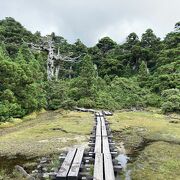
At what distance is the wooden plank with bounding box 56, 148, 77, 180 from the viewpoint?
8.50 m

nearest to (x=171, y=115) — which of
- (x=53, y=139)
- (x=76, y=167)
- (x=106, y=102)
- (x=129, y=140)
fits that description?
(x=106, y=102)

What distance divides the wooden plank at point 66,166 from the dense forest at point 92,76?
13.3 m

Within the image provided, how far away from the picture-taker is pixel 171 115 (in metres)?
29.5

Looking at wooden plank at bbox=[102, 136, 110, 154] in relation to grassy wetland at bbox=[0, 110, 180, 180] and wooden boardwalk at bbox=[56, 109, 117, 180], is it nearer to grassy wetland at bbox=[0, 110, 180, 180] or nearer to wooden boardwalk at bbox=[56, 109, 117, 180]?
wooden boardwalk at bbox=[56, 109, 117, 180]

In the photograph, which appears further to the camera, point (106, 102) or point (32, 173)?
point (106, 102)

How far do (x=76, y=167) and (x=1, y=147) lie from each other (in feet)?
20.9

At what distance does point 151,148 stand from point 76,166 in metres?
5.67

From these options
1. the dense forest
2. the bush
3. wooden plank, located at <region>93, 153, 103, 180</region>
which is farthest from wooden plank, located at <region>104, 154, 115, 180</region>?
the bush

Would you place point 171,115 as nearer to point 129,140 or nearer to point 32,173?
point 129,140


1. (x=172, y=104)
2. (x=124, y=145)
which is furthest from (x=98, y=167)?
(x=172, y=104)

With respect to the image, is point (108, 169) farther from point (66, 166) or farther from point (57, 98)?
point (57, 98)

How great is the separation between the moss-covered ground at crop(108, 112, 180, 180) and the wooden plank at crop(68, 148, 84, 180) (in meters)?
1.92

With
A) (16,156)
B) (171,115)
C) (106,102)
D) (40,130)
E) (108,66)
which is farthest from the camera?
(108,66)

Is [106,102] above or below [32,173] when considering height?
above
